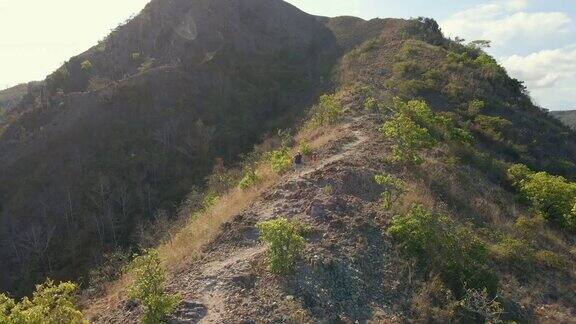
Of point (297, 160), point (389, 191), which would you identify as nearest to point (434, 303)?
point (389, 191)

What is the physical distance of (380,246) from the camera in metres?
13.9

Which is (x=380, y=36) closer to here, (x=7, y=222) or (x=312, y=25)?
(x=312, y=25)

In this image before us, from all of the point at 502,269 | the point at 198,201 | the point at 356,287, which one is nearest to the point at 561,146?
the point at 502,269

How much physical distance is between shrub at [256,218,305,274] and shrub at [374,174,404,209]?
4164 millimetres

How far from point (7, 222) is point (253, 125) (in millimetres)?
22594

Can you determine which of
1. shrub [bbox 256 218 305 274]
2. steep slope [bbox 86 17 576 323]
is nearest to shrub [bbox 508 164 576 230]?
steep slope [bbox 86 17 576 323]

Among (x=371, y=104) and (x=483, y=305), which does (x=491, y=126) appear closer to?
(x=371, y=104)

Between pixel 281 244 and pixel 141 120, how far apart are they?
125 ft

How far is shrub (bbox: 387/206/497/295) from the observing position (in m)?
13.0

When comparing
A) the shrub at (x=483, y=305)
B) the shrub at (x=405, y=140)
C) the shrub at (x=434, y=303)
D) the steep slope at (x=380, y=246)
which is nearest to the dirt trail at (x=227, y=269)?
the steep slope at (x=380, y=246)

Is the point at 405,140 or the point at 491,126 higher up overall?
the point at 405,140

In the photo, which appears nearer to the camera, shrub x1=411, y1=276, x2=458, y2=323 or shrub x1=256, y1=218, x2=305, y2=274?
shrub x1=411, y1=276, x2=458, y2=323

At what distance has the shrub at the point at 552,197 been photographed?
1886 cm

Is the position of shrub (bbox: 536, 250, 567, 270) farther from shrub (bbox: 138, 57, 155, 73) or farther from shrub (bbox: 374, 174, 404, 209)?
shrub (bbox: 138, 57, 155, 73)
